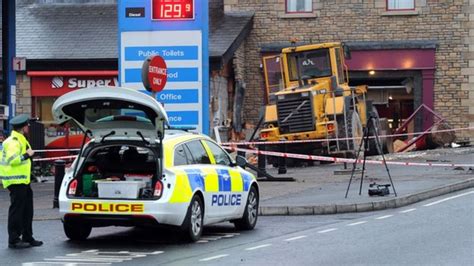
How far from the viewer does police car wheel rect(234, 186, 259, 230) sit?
13742 millimetres

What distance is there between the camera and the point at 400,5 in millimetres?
33750

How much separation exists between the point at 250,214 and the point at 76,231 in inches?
112

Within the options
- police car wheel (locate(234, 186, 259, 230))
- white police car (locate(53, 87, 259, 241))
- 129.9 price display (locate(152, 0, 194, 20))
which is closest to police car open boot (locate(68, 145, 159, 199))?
white police car (locate(53, 87, 259, 241))

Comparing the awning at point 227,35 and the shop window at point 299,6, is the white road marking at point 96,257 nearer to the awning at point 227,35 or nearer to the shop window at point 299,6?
the awning at point 227,35

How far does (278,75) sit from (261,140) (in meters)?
3.25

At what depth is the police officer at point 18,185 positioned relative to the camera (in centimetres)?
1189

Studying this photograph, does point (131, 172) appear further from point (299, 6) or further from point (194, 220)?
point (299, 6)

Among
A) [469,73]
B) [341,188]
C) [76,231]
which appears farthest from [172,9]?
[469,73]

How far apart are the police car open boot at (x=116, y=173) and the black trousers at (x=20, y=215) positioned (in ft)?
2.07

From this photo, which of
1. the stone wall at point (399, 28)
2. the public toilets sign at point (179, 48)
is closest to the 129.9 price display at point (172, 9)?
the public toilets sign at point (179, 48)

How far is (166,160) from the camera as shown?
11.9 meters

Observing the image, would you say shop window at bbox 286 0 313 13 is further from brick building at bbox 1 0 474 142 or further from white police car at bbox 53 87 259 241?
white police car at bbox 53 87 259 241

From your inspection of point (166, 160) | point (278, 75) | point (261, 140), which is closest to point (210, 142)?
point (166, 160)

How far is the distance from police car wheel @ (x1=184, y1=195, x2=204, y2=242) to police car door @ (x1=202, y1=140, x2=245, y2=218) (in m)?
→ 0.44
